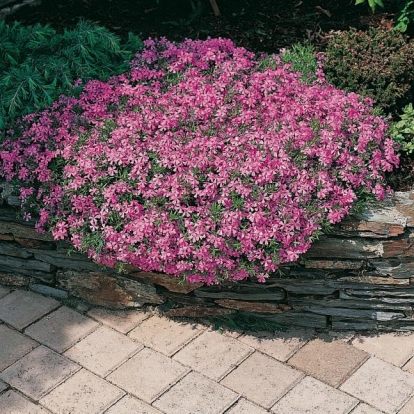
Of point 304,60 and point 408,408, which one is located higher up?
point 304,60

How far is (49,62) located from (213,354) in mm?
2394

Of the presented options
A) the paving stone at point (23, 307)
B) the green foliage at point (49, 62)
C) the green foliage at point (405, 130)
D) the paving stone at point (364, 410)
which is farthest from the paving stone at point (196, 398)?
the green foliage at point (49, 62)

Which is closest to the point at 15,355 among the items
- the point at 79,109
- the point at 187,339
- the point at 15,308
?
the point at 15,308

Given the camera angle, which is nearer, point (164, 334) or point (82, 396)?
point (82, 396)

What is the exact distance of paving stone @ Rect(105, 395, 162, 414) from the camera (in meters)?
4.17

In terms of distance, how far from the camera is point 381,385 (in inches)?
169

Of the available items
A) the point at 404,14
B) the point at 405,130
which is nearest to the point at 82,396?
the point at 405,130

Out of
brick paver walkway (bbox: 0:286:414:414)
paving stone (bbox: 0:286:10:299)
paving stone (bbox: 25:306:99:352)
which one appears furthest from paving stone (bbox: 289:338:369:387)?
paving stone (bbox: 0:286:10:299)

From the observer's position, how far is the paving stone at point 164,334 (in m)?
4.62

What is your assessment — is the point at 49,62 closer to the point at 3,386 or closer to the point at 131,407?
the point at 3,386

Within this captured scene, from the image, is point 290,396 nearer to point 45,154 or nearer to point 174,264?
point 174,264

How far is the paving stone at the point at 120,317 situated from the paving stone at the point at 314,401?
1.10 metres

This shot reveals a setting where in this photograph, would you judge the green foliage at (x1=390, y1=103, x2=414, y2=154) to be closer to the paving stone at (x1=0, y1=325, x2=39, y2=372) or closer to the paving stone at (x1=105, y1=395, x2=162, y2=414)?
the paving stone at (x1=105, y1=395, x2=162, y2=414)

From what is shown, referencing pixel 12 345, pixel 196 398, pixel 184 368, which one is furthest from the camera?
pixel 12 345
